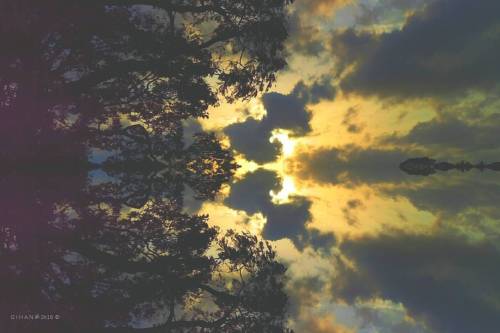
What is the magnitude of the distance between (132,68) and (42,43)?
13.7 feet

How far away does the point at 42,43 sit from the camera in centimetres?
2219

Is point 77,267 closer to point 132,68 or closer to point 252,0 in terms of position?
point 132,68

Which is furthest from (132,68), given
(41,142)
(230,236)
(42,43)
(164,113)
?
(230,236)

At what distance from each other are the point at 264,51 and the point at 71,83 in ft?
33.0

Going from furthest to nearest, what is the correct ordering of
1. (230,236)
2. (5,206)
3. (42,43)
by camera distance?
1. (230,236)
2. (5,206)
3. (42,43)

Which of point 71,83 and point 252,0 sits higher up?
point 252,0

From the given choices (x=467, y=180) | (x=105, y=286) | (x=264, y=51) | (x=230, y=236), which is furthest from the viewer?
Answer: (x=467, y=180)

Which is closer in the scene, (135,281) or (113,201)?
(135,281)

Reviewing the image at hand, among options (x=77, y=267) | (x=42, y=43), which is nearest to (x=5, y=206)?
(x=77, y=267)

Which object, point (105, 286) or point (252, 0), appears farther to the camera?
point (252, 0)

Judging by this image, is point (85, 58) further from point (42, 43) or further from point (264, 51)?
point (264, 51)

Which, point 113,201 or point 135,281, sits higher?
point 113,201

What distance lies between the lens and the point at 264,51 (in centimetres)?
2589

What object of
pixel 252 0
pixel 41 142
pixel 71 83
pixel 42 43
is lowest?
pixel 41 142
